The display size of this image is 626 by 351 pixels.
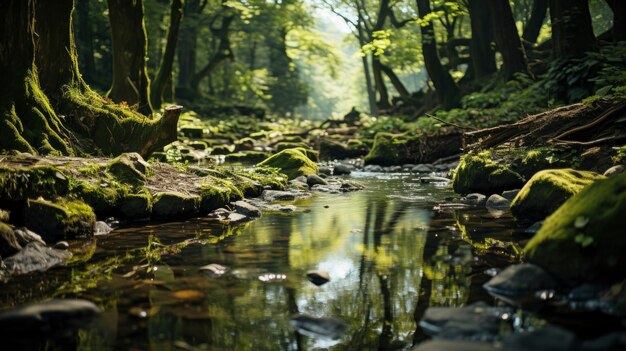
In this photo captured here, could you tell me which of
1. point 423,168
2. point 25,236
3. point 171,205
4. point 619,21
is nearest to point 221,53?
point 423,168

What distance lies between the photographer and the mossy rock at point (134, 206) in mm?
7223

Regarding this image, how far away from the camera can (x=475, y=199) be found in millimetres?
9023

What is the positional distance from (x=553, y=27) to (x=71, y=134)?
11818 mm

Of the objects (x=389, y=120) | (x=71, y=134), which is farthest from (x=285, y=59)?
(x=71, y=134)

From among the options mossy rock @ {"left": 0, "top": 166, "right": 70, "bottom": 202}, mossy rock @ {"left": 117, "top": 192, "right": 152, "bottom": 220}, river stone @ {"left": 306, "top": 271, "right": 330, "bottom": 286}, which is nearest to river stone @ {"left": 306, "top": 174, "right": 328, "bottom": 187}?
mossy rock @ {"left": 117, "top": 192, "right": 152, "bottom": 220}

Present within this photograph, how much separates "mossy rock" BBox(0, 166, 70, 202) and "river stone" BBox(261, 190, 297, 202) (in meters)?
4.25

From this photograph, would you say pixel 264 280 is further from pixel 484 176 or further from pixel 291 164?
pixel 291 164

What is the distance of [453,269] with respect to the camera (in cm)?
485

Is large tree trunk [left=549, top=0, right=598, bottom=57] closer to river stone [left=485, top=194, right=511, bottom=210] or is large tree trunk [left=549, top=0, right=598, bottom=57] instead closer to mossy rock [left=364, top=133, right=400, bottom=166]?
mossy rock [left=364, top=133, right=400, bottom=166]

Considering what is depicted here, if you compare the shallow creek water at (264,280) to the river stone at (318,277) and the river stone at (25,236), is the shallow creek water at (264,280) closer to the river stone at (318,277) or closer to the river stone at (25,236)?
the river stone at (318,277)

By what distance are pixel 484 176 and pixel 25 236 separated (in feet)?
23.1

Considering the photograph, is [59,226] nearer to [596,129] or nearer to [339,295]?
[339,295]

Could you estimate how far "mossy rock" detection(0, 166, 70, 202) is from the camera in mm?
5590

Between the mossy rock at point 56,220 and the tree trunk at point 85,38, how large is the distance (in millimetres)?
27940
